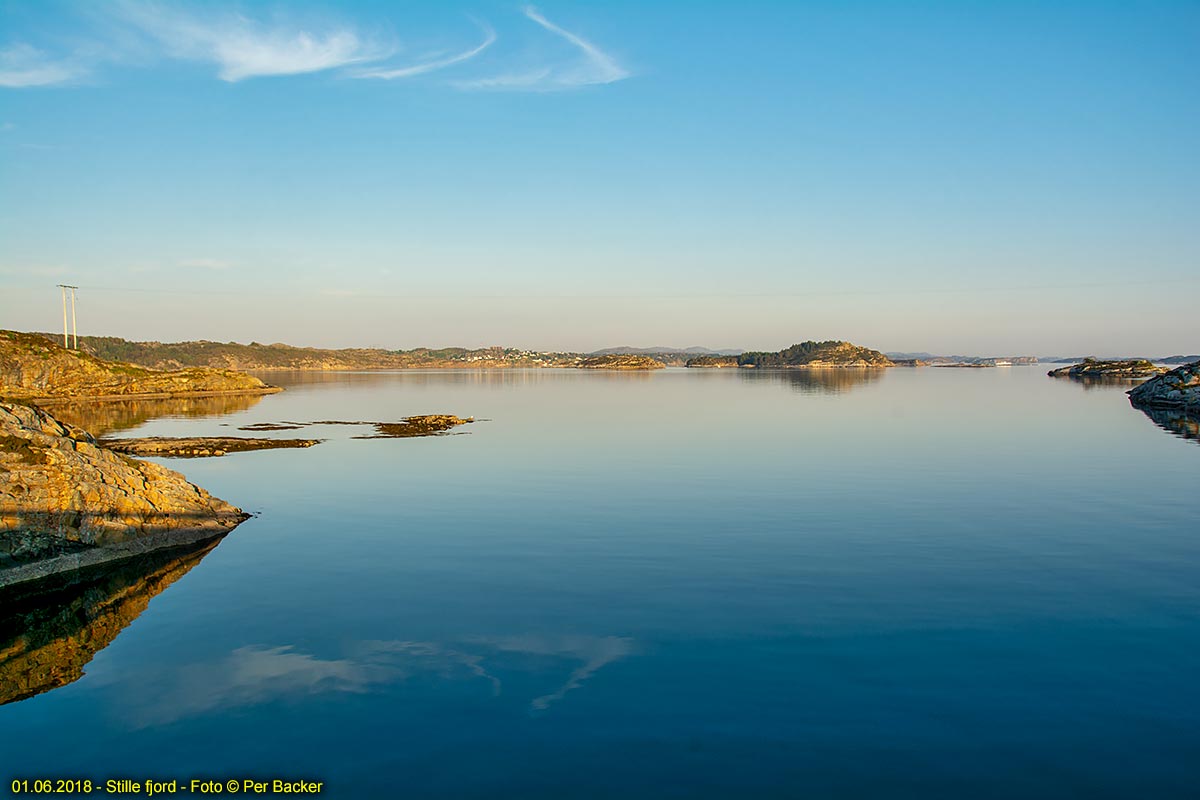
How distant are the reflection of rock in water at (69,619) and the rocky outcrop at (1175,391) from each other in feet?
314

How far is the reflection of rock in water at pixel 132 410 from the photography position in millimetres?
66125

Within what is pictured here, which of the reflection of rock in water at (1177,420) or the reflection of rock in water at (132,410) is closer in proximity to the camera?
the reflection of rock in water at (1177,420)

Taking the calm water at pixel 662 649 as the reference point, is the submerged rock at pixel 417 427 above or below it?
above

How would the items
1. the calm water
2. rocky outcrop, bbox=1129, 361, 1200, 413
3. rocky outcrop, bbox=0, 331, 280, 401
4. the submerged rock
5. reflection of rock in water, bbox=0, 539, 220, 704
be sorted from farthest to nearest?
rocky outcrop, bbox=0, 331, 280, 401 < rocky outcrop, bbox=1129, 361, 1200, 413 < the submerged rock < reflection of rock in water, bbox=0, 539, 220, 704 < the calm water

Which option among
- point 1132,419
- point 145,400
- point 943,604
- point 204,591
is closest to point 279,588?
point 204,591

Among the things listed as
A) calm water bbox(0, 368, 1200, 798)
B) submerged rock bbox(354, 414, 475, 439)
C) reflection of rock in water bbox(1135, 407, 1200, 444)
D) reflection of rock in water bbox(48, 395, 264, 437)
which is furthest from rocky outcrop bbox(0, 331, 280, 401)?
reflection of rock in water bbox(1135, 407, 1200, 444)

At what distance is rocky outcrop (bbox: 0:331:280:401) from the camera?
333ft

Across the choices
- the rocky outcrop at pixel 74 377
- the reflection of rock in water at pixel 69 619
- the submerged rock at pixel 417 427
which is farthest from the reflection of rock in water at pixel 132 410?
the reflection of rock in water at pixel 69 619

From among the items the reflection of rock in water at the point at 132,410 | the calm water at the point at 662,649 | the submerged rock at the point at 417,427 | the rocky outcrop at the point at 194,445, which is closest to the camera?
the calm water at the point at 662,649

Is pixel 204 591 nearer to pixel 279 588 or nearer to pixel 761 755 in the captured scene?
pixel 279 588

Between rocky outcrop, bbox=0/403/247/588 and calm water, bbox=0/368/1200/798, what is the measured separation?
2186 mm

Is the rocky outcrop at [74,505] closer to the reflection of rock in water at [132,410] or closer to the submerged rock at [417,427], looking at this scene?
the submerged rock at [417,427]

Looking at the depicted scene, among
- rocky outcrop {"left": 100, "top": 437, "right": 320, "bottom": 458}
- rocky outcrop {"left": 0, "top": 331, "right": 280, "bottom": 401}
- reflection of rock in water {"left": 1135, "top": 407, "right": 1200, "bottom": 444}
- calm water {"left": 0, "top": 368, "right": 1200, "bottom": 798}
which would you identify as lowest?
calm water {"left": 0, "top": 368, "right": 1200, "bottom": 798}

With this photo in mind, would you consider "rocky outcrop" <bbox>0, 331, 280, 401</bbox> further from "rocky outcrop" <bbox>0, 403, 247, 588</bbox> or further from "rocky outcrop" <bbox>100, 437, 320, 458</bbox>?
"rocky outcrop" <bbox>0, 403, 247, 588</bbox>
